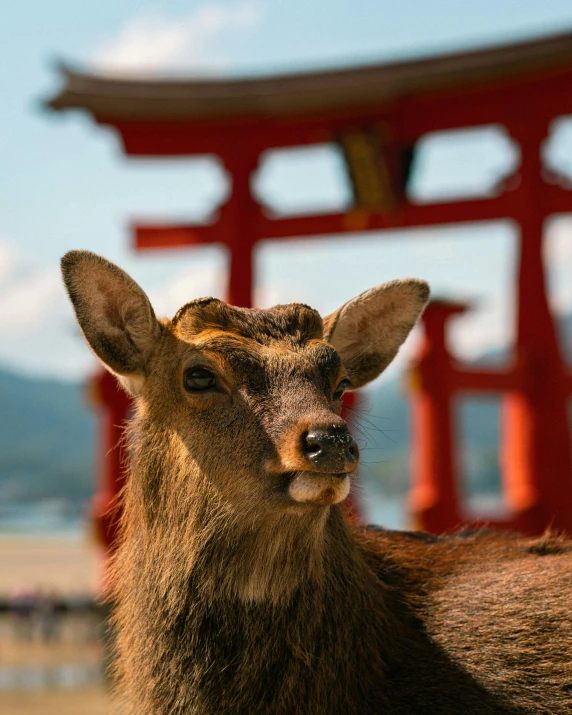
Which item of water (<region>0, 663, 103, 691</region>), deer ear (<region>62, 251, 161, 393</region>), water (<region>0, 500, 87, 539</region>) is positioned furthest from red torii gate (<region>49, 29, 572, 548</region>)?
water (<region>0, 500, 87, 539</region>)

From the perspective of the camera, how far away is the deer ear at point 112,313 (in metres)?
2.86

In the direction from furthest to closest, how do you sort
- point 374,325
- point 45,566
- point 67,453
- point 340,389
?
1. point 67,453
2. point 45,566
3. point 374,325
4. point 340,389

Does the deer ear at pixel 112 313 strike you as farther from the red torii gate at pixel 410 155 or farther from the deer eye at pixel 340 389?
the red torii gate at pixel 410 155

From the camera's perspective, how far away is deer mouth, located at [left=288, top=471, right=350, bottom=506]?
7.45 feet

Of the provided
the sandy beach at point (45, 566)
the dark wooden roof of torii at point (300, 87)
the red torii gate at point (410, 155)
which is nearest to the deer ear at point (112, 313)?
the red torii gate at point (410, 155)

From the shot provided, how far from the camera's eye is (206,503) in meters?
2.58

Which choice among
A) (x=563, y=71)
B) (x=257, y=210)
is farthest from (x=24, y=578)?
(x=563, y=71)

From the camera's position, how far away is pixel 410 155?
34.6 ft

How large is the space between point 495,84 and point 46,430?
7283 inches

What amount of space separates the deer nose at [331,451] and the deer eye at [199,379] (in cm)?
51

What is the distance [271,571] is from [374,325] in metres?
1.15

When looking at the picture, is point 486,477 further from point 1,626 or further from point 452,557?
point 452,557

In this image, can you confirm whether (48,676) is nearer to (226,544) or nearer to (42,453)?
(226,544)

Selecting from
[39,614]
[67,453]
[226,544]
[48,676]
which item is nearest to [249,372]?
[226,544]
